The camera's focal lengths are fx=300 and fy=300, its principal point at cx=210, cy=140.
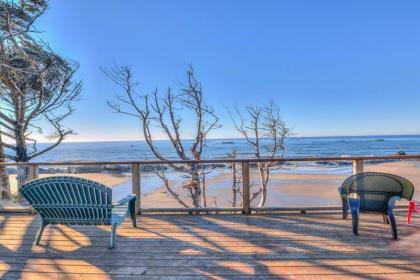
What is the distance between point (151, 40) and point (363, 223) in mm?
10034

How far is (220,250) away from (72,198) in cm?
167

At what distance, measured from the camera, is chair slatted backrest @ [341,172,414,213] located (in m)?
3.45

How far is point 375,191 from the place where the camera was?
140 inches

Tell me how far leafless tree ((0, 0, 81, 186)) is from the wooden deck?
4.47 metres

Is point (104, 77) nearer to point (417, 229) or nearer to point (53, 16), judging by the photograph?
point (53, 16)

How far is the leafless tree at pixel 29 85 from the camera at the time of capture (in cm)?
640

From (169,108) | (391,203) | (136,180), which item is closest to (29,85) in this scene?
(169,108)

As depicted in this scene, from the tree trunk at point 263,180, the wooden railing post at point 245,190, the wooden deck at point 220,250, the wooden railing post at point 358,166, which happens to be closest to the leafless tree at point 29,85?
the wooden deck at point 220,250

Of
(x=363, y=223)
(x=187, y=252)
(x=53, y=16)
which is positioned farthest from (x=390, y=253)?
(x=53, y=16)

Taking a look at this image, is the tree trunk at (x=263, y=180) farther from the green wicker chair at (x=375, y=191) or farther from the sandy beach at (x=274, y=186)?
the green wicker chair at (x=375, y=191)

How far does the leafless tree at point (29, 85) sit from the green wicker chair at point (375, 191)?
253 inches

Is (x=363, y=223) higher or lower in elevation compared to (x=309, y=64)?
lower

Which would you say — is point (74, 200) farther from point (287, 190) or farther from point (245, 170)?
point (287, 190)

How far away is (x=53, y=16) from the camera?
8430 mm
